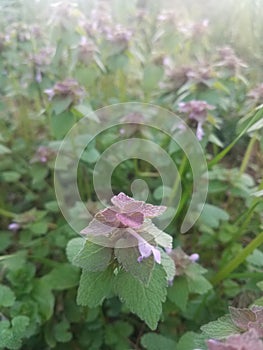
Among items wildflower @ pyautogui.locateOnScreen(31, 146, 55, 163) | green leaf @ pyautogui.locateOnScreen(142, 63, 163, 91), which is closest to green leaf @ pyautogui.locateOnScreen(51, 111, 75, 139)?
wildflower @ pyautogui.locateOnScreen(31, 146, 55, 163)

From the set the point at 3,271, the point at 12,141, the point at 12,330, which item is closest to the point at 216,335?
the point at 12,330

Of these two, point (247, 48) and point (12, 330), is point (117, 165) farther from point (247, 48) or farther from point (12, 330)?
point (247, 48)

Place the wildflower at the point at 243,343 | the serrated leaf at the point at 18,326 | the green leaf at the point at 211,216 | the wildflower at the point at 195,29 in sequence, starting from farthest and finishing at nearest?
the wildflower at the point at 195,29 < the green leaf at the point at 211,216 < the serrated leaf at the point at 18,326 < the wildflower at the point at 243,343

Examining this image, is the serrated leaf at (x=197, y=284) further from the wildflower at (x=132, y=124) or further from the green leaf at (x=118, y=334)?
the wildflower at (x=132, y=124)

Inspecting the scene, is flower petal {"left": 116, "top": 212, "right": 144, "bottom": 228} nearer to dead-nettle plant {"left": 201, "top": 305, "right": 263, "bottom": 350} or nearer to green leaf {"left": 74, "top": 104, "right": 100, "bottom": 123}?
dead-nettle plant {"left": 201, "top": 305, "right": 263, "bottom": 350}

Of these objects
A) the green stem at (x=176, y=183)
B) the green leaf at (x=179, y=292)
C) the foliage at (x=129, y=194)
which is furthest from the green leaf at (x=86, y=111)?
the green leaf at (x=179, y=292)

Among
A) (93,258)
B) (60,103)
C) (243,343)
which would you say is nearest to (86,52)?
(60,103)
